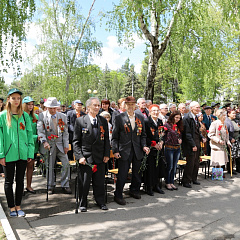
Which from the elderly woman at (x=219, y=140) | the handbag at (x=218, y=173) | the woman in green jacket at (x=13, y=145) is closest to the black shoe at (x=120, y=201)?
the woman in green jacket at (x=13, y=145)

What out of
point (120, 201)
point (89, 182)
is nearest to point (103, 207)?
point (120, 201)

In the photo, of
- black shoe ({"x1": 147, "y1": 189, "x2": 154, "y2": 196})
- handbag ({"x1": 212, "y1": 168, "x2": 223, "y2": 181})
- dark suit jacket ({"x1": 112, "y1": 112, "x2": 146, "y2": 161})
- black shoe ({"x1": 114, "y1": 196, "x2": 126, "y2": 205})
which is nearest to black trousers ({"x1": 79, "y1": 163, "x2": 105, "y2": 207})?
black shoe ({"x1": 114, "y1": 196, "x2": 126, "y2": 205})

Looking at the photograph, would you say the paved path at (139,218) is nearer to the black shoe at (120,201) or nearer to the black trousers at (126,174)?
the black shoe at (120,201)

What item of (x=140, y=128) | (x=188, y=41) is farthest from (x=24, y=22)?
(x=188, y=41)

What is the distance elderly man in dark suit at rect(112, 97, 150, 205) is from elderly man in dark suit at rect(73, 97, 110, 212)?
1.40ft

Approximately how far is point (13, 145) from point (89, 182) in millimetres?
1533

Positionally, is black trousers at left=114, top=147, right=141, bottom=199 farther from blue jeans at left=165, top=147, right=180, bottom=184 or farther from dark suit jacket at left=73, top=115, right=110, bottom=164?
blue jeans at left=165, top=147, right=180, bottom=184

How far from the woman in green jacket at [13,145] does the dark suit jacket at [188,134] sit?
380 centimetres

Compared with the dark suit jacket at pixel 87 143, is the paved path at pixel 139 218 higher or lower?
lower

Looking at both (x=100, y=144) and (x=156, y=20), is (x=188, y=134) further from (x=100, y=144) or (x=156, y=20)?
(x=156, y=20)

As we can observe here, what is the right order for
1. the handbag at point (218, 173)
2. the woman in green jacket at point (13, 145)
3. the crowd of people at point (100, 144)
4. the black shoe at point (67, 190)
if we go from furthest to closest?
the handbag at point (218, 173)
the black shoe at point (67, 190)
the crowd of people at point (100, 144)
the woman in green jacket at point (13, 145)

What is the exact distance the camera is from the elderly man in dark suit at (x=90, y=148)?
5016 mm

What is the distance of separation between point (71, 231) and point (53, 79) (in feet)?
70.0

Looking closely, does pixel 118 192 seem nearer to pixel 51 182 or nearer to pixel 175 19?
pixel 51 182
